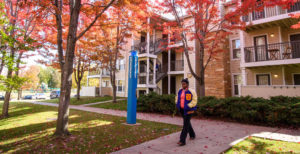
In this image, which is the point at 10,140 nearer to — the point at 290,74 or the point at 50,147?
the point at 50,147

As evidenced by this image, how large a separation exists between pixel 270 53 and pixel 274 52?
14.0 inches

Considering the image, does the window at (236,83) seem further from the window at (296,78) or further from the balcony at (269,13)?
the balcony at (269,13)

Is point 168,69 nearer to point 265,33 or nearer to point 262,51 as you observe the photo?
point 262,51

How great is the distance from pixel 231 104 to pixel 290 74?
27.1ft

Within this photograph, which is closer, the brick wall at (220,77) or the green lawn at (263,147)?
the green lawn at (263,147)

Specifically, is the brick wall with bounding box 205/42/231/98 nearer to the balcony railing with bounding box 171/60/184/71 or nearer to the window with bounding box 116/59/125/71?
the balcony railing with bounding box 171/60/184/71

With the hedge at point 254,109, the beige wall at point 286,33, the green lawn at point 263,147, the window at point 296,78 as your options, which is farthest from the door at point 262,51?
the green lawn at point 263,147

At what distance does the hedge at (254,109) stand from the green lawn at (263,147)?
2.39 m

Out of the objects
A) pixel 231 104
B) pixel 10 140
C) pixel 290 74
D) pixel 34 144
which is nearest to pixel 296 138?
pixel 231 104

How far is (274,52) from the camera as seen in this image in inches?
480

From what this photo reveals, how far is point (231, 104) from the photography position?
7836 millimetres

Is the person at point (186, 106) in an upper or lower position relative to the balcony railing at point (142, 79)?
lower

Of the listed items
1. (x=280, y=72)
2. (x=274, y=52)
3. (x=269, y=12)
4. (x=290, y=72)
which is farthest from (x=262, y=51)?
(x=269, y=12)

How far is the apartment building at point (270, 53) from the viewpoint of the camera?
11234 millimetres
